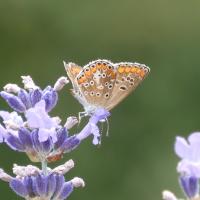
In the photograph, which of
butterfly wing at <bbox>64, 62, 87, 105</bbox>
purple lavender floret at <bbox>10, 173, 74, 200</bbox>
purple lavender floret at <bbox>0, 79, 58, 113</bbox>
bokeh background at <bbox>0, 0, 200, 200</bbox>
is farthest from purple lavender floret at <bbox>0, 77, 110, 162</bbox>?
bokeh background at <bbox>0, 0, 200, 200</bbox>

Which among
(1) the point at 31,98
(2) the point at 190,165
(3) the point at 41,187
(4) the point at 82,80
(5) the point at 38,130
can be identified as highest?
(4) the point at 82,80

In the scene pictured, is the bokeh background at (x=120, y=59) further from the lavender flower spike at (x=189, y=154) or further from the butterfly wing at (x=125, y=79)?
the lavender flower spike at (x=189, y=154)

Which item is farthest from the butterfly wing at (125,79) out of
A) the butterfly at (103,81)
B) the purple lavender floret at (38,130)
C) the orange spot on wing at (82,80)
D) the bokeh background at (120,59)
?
the bokeh background at (120,59)

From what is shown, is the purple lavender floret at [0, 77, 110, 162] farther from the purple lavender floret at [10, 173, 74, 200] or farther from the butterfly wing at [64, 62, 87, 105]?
the butterfly wing at [64, 62, 87, 105]

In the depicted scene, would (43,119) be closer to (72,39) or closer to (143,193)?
(143,193)

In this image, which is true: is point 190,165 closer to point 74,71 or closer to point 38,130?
point 38,130

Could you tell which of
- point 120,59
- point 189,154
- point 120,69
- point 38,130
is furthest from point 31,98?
point 120,59
